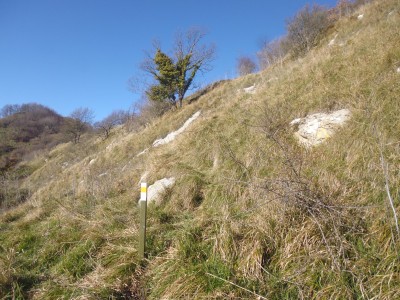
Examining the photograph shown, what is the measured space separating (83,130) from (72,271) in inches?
1303

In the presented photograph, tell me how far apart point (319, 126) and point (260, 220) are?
2576mm

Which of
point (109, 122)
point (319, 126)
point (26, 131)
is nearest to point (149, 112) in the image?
point (109, 122)

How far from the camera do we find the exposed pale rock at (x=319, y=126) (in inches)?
176

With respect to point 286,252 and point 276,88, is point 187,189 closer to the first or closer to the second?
point 286,252

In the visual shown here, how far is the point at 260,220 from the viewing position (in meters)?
3.00

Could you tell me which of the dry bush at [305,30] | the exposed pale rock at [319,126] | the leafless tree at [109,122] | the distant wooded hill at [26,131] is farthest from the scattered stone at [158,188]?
the distant wooded hill at [26,131]

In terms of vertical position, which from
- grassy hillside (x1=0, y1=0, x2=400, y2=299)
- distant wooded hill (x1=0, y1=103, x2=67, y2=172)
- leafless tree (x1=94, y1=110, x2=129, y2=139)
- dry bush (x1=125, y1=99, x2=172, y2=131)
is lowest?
grassy hillside (x1=0, y1=0, x2=400, y2=299)

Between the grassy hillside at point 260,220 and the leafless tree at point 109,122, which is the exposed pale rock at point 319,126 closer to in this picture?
the grassy hillside at point 260,220

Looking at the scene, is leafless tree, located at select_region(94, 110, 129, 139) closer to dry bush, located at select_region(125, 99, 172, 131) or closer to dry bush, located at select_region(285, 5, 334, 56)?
dry bush, located at select_region(125, 99, 172, 131)

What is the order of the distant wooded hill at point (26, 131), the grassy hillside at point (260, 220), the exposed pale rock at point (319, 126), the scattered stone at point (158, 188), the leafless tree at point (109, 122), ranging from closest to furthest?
the grassy hillside at point (260, 220) → the exposed pale rock at point (319, 126) → the scattered stone at point (158, 188) → the leafless tree at point (109, 122) → the distant wooded hill at point (26, 131)

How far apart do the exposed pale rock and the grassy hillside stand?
0.57 ft

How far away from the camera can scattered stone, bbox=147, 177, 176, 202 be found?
5059mm

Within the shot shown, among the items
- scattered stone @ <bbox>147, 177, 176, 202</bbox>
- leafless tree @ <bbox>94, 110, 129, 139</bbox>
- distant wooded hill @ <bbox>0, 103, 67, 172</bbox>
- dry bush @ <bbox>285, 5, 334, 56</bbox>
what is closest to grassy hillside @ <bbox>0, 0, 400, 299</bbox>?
scattered stone @ <bbox>147, 177, 176, 202</bbox>

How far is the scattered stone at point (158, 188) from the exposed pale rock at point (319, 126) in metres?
2.76
